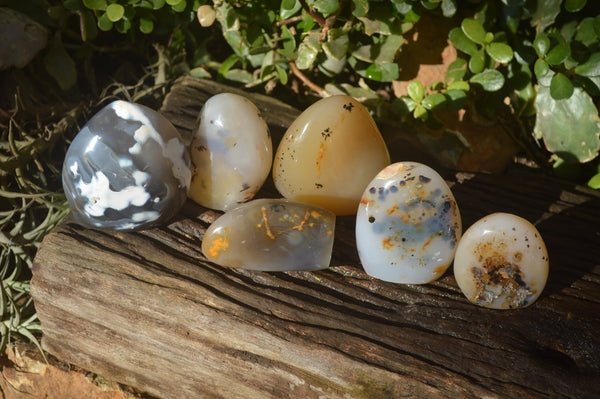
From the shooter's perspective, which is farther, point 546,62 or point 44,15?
point 44,15

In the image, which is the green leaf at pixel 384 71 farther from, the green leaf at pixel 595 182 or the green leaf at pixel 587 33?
the green leaf at pixel 595 182

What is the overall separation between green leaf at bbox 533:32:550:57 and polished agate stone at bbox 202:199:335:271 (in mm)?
598

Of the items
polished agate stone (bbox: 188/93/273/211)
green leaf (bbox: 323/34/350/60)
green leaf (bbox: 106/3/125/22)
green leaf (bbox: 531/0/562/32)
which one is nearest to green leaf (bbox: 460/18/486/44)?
green leaf (bbox: 531/0/562/32)

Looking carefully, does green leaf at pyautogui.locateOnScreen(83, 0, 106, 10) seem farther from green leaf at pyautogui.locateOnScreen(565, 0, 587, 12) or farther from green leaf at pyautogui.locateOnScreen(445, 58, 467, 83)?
green leaf at pyautogui.locateOnScreen(565, 0, 587, 12)

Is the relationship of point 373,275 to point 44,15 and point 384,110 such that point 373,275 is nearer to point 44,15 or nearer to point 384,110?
point 384,110

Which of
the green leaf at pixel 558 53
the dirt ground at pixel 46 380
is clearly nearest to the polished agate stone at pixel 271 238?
the dirt ground at pixel 46 380

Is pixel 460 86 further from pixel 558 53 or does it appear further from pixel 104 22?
pixel 104 22

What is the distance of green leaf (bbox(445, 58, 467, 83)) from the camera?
1.21 metres

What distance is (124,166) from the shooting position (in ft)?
2.97

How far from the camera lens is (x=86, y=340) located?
3.28ft

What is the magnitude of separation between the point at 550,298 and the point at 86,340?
2.88ft

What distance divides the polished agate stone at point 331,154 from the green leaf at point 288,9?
28 centimetres

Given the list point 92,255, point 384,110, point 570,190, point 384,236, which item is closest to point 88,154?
point 92,255

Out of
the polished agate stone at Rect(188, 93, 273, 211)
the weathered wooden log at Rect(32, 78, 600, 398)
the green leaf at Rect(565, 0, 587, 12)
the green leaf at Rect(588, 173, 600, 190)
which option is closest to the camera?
the weathered wooden log at Rect(32, 78, 600, 398)
